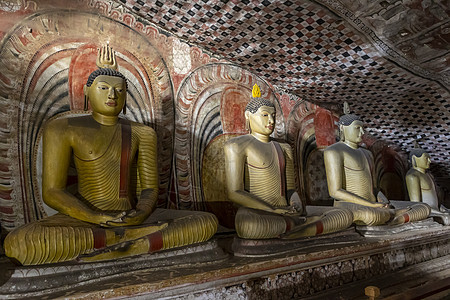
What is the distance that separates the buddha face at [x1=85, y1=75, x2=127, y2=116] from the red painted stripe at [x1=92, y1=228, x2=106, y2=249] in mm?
1084

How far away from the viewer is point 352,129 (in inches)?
169

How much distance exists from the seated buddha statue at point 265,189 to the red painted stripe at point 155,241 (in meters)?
0.70

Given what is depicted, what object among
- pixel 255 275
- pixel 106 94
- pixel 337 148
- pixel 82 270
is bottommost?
pixel 255 275

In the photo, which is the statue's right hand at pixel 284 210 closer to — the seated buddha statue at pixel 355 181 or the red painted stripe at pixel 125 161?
the seated buddha statue at pixel 355 181

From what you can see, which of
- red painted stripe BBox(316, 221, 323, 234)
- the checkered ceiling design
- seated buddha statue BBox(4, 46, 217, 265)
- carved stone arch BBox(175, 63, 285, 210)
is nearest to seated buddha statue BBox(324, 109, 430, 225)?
red painted stripe BBox(316, 221, 323, 234)

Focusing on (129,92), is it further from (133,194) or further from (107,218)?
(107,218)

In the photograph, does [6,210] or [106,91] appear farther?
[106,91]

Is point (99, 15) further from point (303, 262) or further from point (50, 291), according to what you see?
point (303, 262)

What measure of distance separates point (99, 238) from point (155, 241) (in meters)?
0.36

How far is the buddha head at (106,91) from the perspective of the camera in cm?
286

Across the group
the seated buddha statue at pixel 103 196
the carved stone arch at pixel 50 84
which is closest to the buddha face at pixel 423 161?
A: the carved stone arch at pixel 50 84

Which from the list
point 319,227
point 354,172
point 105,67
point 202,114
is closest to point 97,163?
point 105,67

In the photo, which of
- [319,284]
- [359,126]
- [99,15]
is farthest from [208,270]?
[359,126]

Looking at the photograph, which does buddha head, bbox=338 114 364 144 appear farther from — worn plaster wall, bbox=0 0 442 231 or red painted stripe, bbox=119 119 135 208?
red painted stripe, bbox=119 119 135 208
